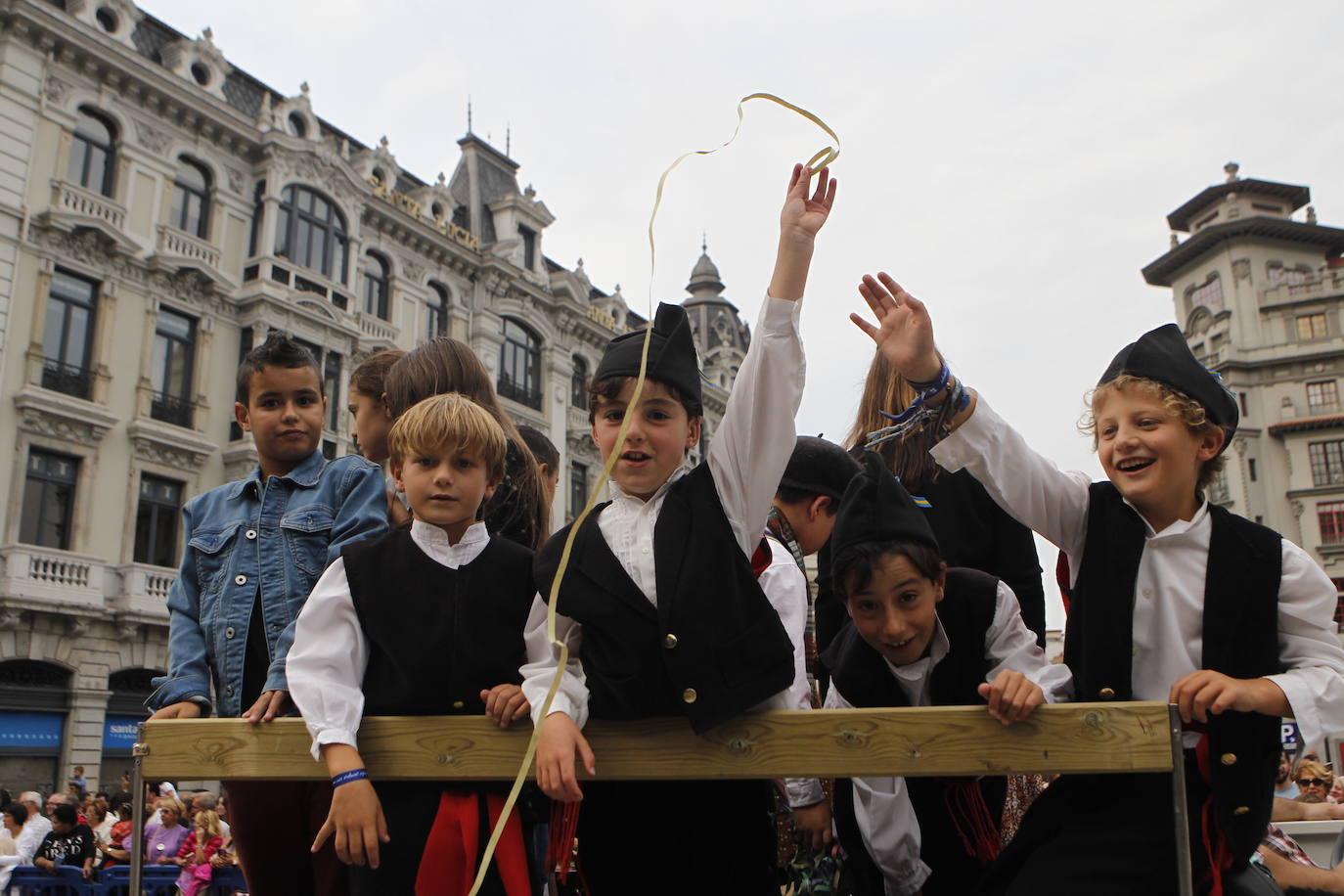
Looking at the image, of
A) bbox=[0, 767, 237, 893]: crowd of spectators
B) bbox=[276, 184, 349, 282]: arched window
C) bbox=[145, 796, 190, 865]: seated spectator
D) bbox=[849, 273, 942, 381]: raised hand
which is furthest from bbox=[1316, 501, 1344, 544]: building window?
bbox=[849, 273, 942, 381]: raised hand

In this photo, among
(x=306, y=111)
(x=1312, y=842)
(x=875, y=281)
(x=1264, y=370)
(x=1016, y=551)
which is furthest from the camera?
(x=1264, y=370)

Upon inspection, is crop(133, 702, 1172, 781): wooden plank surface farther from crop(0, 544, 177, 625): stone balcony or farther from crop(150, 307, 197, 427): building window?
crop(150, 307, 197, 427): building window

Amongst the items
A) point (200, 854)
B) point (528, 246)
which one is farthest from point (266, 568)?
point (528, 246)

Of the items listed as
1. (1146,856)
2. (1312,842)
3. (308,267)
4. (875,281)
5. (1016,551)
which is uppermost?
(308,267)

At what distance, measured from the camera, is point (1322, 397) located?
44875mm

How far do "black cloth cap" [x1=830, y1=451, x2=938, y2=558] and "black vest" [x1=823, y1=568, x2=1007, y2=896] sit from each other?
8.4 inches

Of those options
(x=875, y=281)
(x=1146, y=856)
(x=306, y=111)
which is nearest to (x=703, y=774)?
(x=1146, y=856)

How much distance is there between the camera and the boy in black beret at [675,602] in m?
2.42

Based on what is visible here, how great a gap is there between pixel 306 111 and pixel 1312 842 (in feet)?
79.4

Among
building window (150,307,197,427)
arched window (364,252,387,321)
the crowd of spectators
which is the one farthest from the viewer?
arched window (364,252,387,321)

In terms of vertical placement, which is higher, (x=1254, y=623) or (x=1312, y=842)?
(x=1254, y=623)

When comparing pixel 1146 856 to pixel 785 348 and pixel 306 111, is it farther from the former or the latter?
pixel 306 111

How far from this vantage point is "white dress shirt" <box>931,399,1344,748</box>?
2.26m

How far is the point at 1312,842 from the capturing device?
489 cm
